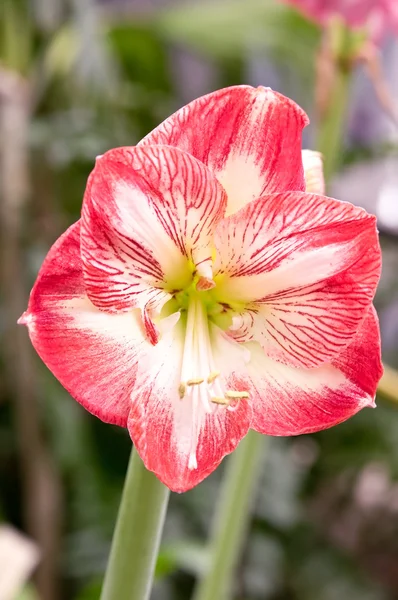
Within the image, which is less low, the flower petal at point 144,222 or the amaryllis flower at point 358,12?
the amaryllis flower at point 358,12

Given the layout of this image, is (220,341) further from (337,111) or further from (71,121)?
(71,121)

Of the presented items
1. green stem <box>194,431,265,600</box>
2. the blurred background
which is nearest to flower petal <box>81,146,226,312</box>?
green stem <box>194,431,265,600</box>

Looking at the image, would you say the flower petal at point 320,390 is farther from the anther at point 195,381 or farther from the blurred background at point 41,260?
the blurred background at point 41,260

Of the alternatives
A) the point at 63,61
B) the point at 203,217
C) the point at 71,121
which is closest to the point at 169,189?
the point at 203,217

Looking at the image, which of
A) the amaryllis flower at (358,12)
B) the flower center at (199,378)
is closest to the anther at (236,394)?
the flower center at (199,378)

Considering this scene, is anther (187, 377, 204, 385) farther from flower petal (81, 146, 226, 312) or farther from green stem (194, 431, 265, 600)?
green stem (194, 431, 265, 600)

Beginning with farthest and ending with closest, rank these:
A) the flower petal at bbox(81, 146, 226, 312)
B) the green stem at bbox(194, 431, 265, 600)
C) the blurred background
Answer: the blurred background
the green stem at bbox(194, 431, 265, 600)
the flower petal at bbox(81, 146, 226, 312)

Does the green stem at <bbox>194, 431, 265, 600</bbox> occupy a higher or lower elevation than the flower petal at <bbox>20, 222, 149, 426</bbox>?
lower
